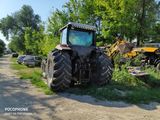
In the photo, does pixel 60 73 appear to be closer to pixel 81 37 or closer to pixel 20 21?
pixel 81 37

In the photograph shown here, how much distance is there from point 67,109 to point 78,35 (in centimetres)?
461

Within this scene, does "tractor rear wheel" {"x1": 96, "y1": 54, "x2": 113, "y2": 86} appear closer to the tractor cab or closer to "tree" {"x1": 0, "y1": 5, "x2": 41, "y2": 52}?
the tractor cab

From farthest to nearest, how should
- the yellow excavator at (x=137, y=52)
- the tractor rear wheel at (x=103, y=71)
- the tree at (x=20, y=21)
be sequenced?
the tree at (x=20, y=21) < the yellow excavator at (x=137, y=52) < the tractor rear wheel at (x=103, y=71)

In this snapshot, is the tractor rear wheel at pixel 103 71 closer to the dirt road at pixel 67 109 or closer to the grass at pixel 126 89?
the grass at pixel 126 89

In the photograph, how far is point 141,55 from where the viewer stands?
56.9 ft

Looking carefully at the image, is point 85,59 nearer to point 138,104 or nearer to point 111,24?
point 138,104

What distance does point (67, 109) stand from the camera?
7.93m

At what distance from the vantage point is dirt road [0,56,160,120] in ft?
23.6

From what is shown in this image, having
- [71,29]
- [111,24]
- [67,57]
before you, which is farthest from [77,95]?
[111,24]

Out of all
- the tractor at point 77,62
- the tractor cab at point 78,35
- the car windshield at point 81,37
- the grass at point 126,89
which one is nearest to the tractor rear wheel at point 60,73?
the tractor at point 77,62

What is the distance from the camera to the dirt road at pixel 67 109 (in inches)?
283

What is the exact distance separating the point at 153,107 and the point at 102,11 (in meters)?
17.0

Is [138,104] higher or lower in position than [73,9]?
lower

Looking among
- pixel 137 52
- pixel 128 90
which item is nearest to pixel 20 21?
pixel 137 52
